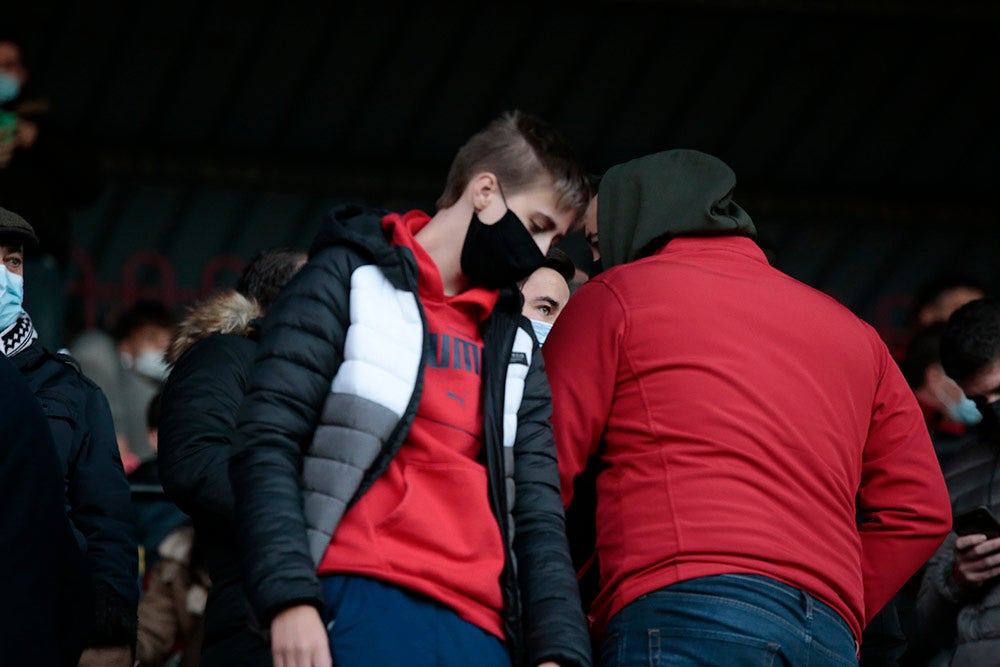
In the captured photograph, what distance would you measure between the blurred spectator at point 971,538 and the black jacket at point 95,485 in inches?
77.5

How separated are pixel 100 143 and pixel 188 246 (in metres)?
0.91

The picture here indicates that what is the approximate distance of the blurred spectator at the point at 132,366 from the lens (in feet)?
24.3

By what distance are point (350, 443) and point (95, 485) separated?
1.17 metres

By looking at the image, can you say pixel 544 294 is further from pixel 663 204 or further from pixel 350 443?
pixel 350 443

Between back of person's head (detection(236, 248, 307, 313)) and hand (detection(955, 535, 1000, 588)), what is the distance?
175cm

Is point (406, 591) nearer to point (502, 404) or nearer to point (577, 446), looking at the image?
point (502, 404)

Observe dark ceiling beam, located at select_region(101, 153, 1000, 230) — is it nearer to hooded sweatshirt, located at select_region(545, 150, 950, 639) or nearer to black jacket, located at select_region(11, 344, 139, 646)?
black jacket, located at select_region(11, 344, 139, 646)

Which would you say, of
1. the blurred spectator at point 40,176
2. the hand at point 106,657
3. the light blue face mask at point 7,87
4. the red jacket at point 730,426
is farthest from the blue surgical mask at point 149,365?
the red jacket at point 730,426

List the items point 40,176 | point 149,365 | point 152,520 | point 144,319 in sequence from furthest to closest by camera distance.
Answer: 1. point 144,319
2. point 149,365
3. point 40,176
4. point 152,520

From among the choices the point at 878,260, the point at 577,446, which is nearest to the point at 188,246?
the point at 878,260

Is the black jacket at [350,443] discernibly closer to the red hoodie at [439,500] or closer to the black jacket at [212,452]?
the red hoodie at [439,500]

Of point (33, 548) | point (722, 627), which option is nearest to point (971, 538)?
point (722, 627)

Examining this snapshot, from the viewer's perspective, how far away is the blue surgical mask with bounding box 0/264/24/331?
125 inches

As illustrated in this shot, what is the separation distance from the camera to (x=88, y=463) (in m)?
3.21
